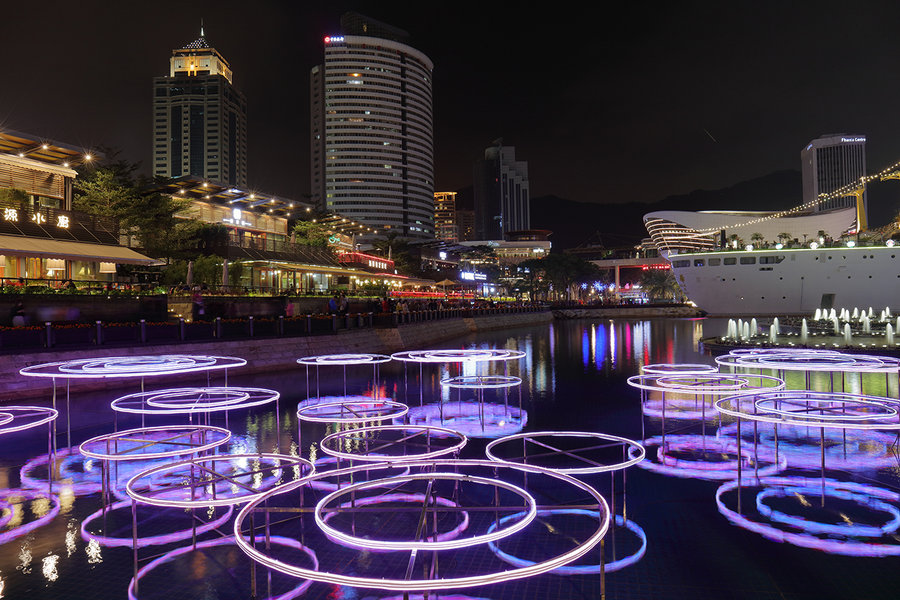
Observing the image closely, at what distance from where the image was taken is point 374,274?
58.2 meters

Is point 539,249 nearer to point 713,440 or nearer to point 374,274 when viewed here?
point 374,274

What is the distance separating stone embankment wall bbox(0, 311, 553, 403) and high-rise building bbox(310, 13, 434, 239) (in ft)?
431

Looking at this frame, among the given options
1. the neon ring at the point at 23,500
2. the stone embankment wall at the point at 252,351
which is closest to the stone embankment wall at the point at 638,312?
the stone embankment wall at the point at 252,351

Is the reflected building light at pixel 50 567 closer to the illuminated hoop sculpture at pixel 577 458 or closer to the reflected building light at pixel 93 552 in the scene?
the reflected building light at pixel 93 552

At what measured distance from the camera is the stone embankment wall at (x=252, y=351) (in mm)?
17734

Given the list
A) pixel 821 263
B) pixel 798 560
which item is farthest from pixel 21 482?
pixel 821 263

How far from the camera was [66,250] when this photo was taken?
29922 millimetres

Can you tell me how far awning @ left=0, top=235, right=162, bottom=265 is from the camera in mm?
27062

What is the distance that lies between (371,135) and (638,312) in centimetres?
10699

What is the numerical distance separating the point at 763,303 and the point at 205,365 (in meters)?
77.1

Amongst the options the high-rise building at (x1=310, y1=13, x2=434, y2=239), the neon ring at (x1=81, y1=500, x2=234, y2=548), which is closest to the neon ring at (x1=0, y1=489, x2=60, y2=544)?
the neon ring at (x1=81, y1=500, x2=234, y2=548)

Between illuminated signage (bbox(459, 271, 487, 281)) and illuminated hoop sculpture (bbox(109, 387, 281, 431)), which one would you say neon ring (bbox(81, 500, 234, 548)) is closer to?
illuminated hoop sculpture (bbox(109, 387, 281, 431))

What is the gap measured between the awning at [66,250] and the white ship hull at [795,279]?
68.3m

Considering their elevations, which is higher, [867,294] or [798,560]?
[867,294]
